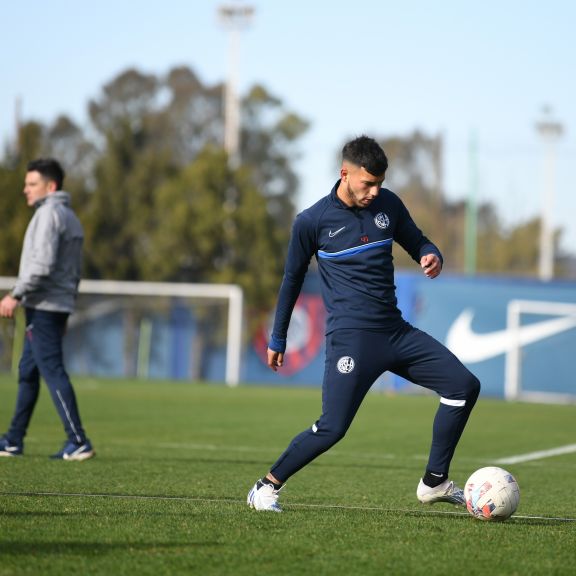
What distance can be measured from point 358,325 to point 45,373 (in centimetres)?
364

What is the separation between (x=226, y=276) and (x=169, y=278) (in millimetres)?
1923

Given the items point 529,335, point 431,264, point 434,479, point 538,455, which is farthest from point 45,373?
point 529,335

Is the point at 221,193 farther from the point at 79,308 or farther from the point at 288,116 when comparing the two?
the point at 288,116

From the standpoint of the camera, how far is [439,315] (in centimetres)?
2625

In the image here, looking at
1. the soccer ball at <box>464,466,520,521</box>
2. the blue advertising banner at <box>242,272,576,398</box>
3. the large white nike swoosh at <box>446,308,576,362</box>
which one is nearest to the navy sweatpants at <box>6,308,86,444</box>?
the soccer ball at <box>464,466,520,521</box>

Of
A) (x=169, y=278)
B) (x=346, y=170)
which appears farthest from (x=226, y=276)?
(x=346, y=170)

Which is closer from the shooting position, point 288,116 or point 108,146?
point 108,146

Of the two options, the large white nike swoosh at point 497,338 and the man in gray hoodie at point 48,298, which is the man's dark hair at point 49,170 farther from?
the large white nike swoosh at point 497,338

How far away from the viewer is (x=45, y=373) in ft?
30.8

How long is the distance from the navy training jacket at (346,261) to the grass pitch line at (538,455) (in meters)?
4.80

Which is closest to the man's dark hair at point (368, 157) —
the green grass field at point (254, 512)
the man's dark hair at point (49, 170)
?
the green grass field at point (254, 512)

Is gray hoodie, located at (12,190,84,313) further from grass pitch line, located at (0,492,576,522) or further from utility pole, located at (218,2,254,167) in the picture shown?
utility pole, located at (218,2,254,167)

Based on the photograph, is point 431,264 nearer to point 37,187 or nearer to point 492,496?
point 492,496

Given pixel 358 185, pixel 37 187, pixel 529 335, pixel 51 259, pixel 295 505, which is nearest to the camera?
pixel 358 185
